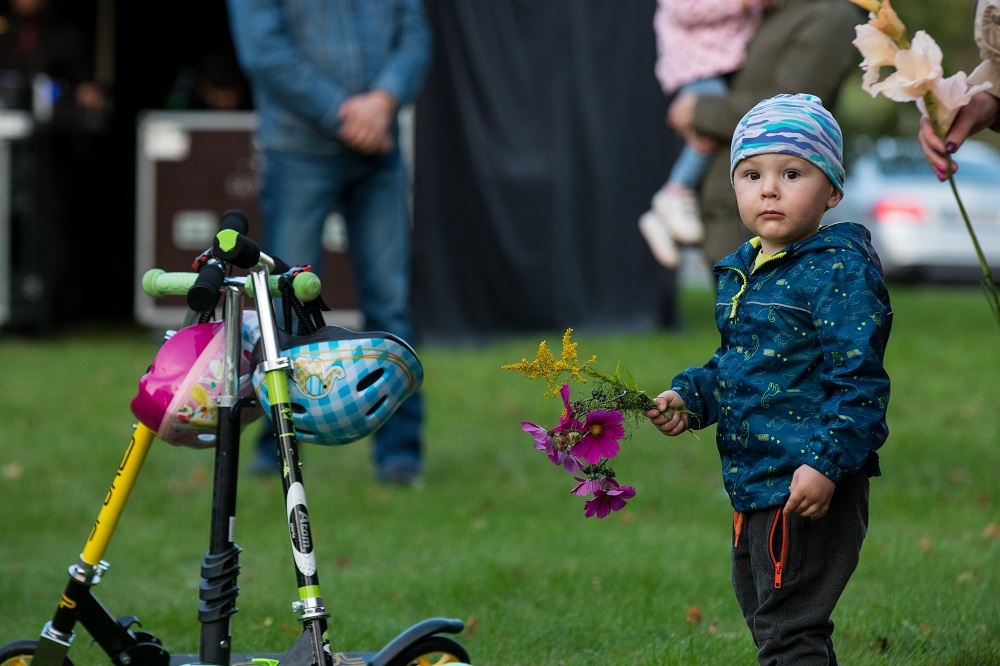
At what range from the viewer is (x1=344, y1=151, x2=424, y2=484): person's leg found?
5926 millimetres

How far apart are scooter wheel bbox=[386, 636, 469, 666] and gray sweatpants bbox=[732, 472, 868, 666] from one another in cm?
70

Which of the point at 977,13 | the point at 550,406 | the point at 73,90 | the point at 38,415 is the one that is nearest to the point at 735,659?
the point at 977,13

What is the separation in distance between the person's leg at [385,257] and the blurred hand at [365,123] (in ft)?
0.63

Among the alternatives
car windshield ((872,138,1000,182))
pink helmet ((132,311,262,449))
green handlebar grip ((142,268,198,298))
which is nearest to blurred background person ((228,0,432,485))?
green handlebar grip ((142,268,198,298))

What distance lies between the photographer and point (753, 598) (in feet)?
9.74

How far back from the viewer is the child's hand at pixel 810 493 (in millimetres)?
2631

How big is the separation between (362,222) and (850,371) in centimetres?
353

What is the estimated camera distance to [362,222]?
19.5ft

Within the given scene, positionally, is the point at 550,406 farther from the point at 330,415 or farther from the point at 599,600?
the point at 330,415

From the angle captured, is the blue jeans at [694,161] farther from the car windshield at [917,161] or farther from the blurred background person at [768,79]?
Result: the car windshield at [917,161]

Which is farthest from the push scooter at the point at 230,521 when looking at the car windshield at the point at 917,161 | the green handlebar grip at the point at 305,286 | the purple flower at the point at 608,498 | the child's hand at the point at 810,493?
the car windshield at the point at 917,161

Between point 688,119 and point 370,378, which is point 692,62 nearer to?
point 688,119

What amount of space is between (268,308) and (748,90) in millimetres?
2758

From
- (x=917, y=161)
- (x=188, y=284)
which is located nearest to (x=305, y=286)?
(x=188, y=284)
